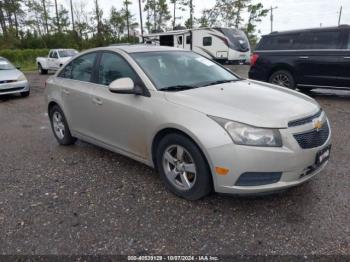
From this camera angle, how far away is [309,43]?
812 centimetres

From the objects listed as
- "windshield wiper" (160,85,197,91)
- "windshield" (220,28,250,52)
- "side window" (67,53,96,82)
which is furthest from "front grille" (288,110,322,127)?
"windshield" (220,28,250,52)

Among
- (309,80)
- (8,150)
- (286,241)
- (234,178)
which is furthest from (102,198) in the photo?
(309,80)

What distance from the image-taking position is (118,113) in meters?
3.66

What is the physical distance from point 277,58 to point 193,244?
720 centimetres

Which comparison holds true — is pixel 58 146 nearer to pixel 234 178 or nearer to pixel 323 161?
pixel 234 178

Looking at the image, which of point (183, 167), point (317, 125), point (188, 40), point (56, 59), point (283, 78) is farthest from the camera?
point (188, 40)

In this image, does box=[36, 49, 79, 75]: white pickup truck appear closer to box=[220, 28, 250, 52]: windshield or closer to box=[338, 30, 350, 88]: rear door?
box=[220, 28, 250, 52]: windshield

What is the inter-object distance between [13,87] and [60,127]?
250 inches

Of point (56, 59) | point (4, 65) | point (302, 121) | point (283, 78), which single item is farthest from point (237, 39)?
point (302, 121)

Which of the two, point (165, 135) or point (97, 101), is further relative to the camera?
point (97, 101)

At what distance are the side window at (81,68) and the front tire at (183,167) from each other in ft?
5.75

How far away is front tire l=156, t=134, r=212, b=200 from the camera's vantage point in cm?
291

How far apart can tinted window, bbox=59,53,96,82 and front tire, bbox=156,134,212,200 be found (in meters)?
1.75

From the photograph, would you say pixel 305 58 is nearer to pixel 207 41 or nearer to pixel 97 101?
pixel 97 101
